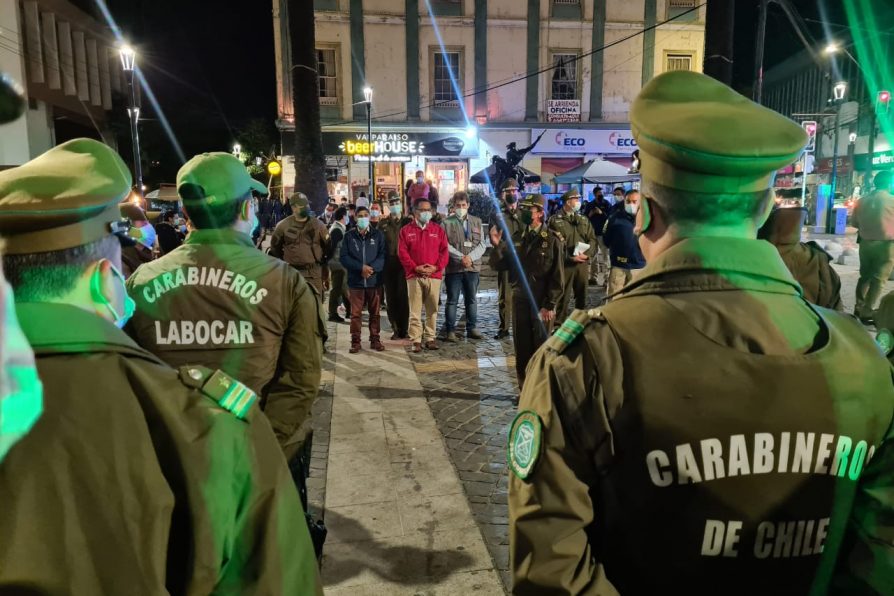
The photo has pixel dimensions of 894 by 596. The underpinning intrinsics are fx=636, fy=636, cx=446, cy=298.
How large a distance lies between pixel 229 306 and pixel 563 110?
87.5ft

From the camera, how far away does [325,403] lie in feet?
21.3

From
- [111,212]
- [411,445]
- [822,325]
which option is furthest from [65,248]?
[411,445]

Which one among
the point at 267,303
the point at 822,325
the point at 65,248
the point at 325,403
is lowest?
the point at 325,403

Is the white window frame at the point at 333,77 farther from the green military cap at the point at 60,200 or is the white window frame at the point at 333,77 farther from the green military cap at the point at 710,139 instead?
the green military cap at the point at 710,139

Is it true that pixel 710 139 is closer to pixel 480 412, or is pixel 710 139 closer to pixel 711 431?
pixel 711 431

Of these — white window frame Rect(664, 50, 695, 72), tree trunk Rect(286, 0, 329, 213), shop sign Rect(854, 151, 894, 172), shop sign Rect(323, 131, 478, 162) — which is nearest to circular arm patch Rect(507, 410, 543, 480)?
tree trunk Rect(286, 0, 329, 213)

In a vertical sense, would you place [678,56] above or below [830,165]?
above

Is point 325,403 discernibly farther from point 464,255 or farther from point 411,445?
point 464,255

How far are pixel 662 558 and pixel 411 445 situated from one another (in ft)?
13.6

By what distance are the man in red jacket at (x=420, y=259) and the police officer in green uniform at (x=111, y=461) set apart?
7167mm

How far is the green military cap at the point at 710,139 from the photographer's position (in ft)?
4.53

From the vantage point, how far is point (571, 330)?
140 cm

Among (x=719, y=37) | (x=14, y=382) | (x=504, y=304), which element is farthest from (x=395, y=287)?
(x=14, y=382)

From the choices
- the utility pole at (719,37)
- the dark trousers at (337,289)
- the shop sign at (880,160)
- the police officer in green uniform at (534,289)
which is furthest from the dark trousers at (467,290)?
the shop sign at (880,160)
